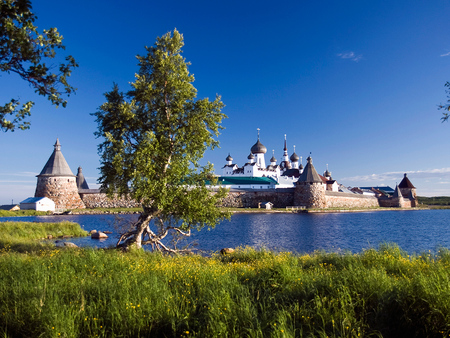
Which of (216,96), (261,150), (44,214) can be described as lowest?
(44,214)

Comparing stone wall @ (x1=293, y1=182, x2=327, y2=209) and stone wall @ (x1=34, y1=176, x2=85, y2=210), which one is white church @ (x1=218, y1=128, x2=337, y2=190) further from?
stone wall @ (x1=34, y1=176, x2=85, y2=210)

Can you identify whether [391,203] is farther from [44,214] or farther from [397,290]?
[397,290]

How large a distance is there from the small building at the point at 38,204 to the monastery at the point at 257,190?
1.37 metres

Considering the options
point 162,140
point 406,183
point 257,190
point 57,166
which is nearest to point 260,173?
point 257,190

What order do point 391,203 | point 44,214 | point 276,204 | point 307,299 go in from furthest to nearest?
point 391,203 → point 276,204 → point 44,214 → point 307,299

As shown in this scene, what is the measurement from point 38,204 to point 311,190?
1949 inches

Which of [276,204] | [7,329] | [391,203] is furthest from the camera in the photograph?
[391,203]

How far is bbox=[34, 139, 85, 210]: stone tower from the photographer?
59.0 meters

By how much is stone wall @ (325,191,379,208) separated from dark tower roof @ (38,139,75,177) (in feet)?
167

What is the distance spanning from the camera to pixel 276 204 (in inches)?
2751

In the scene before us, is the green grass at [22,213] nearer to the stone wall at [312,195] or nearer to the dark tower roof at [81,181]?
the dark tower roof at [81,181]

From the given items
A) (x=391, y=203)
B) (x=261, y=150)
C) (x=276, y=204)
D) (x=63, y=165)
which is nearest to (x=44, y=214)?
(x=63, y=165)

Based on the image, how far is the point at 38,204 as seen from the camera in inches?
2210

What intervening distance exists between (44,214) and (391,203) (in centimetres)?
7960
